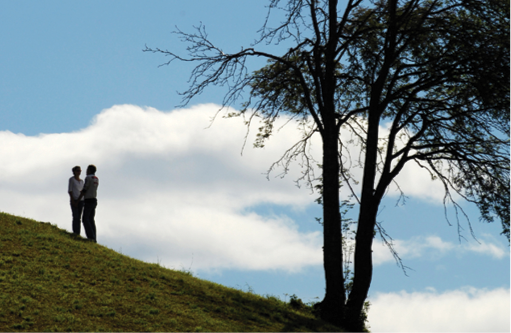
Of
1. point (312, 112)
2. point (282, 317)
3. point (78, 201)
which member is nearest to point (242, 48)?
point (312, 112)

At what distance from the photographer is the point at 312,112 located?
16.2 m

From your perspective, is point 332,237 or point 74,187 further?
point 74,187

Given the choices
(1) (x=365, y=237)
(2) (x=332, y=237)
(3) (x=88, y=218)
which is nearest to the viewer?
(1) (x=365, y=237)

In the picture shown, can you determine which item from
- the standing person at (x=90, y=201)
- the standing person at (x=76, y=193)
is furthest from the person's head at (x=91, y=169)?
the standing person at (x=76, y=193)

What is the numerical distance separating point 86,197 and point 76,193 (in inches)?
13.2

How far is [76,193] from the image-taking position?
1555 cm

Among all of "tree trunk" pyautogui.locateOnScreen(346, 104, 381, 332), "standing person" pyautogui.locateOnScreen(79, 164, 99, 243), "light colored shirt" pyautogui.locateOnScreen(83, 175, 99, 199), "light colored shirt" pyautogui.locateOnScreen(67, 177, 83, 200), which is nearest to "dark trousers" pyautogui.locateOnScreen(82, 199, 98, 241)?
"standing person" pyautogui.locateOnScreen(79, 164, 99, 243)

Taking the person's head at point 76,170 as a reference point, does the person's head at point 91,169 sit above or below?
above

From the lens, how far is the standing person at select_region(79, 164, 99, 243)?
15555 mm

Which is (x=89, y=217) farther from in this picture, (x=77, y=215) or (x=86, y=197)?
(x=86, y=197)

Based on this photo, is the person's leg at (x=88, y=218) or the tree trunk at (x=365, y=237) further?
the person's leg at (x=88, y=218)

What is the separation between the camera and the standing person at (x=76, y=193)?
50.9 feet

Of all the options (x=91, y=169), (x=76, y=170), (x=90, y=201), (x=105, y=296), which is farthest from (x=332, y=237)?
(x=76, y=170)

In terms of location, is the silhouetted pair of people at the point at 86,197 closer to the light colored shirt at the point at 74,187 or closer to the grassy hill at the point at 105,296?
the light colored shirt at the point at 74,187
